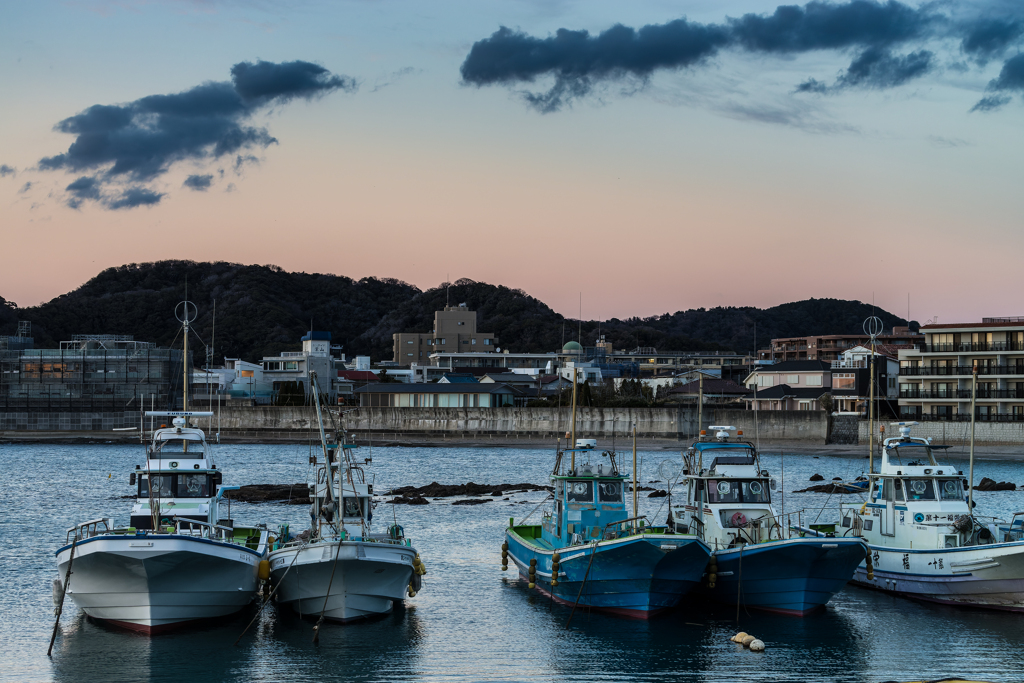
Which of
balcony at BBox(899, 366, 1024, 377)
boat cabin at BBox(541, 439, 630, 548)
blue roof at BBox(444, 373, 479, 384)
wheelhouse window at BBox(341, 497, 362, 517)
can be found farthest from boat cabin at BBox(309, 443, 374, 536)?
blue roof at BBox(444, 373, 479, 384)

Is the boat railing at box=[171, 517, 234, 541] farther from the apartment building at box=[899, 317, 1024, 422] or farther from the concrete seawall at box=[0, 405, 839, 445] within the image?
the apartment building at box=[899, 317, 1024, 422]

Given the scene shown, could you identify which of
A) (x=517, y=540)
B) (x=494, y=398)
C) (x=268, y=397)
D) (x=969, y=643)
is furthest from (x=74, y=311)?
(x=969, y=643)

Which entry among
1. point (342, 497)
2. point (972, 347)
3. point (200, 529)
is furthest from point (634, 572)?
point (972, 347)

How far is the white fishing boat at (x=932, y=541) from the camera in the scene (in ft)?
85.9

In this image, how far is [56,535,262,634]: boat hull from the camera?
22.5 m

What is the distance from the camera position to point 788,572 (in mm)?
25484

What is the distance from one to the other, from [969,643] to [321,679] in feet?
49.3

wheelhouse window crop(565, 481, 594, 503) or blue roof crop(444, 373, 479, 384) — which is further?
blue roof crop(444, 373, 479, 384)

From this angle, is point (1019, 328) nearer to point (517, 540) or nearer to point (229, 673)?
point (517, 540)

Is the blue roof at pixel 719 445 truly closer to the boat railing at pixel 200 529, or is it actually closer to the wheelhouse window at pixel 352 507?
the wheelhouse window at pixel 352 507

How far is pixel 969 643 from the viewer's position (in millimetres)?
24109

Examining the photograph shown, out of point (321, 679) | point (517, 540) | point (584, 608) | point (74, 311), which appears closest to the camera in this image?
point (321, 679)

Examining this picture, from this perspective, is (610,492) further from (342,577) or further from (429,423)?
(429,423)

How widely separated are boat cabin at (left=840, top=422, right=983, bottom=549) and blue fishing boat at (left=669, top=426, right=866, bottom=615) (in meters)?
2.84
